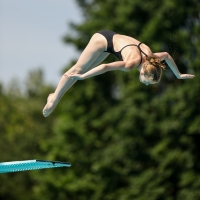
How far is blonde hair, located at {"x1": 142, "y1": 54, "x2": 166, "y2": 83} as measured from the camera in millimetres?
9109

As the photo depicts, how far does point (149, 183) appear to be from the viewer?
78.2 ft

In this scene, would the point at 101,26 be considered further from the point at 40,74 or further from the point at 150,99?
the point at 40,74

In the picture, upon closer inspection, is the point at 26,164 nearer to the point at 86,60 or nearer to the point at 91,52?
the point at 86,60

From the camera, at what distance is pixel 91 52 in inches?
389

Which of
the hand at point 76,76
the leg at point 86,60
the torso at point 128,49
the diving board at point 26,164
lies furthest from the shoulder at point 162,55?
the diving board at point 26,164

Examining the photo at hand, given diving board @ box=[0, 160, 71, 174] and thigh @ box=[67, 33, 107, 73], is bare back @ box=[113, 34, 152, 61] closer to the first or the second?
thigh @ box=[67, 33, 107, 73]

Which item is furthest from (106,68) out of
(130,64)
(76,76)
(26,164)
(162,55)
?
(26,164)

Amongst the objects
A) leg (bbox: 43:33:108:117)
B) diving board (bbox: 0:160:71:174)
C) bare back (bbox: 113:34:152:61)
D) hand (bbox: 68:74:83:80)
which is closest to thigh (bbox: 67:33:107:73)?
leg (bbox: 43:33:108:117)

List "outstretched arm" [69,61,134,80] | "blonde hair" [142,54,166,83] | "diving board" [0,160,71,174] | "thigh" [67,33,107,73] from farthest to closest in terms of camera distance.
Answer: "thigh" [67,33,107,73]
"diving board" [0,160,71,174]
"blonde hair" [142,54,166,83]
"outstretched arm" [69,61,134,80]

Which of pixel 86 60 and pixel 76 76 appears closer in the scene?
pixel 76 76

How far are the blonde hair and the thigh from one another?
87 cm

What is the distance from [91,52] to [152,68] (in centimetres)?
116

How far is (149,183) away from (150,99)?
10.1ft

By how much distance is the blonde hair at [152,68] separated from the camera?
9109 mm
